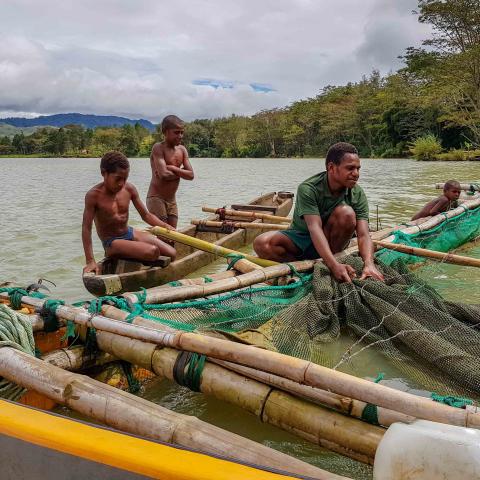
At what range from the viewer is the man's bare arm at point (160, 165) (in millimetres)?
6285

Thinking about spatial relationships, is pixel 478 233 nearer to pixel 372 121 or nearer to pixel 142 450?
pixel 142 450

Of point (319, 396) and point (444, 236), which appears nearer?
point (319, 396)

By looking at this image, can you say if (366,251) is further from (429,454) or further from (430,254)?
(429,454)

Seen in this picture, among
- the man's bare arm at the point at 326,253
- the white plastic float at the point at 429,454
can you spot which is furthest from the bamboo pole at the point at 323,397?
the man's bare arm at the point at 326,253

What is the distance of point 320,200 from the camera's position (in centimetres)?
423

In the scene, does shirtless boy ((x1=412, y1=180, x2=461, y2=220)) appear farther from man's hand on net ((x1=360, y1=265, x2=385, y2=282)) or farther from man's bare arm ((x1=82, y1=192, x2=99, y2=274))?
man's bare arm ((x1=82, y1=192, x2=99, y2=274))

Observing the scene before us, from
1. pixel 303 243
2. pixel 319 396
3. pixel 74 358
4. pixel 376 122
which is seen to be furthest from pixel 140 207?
pixel 376 122

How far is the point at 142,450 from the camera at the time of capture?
1.26 meters

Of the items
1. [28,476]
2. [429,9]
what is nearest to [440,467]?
[28,476]

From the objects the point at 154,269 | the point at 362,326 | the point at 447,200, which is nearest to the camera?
the point at 362,326

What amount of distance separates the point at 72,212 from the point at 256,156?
5772cm

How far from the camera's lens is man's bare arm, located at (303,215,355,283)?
11.9ft

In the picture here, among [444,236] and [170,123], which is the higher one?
[170,123]

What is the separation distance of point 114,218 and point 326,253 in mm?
2229
